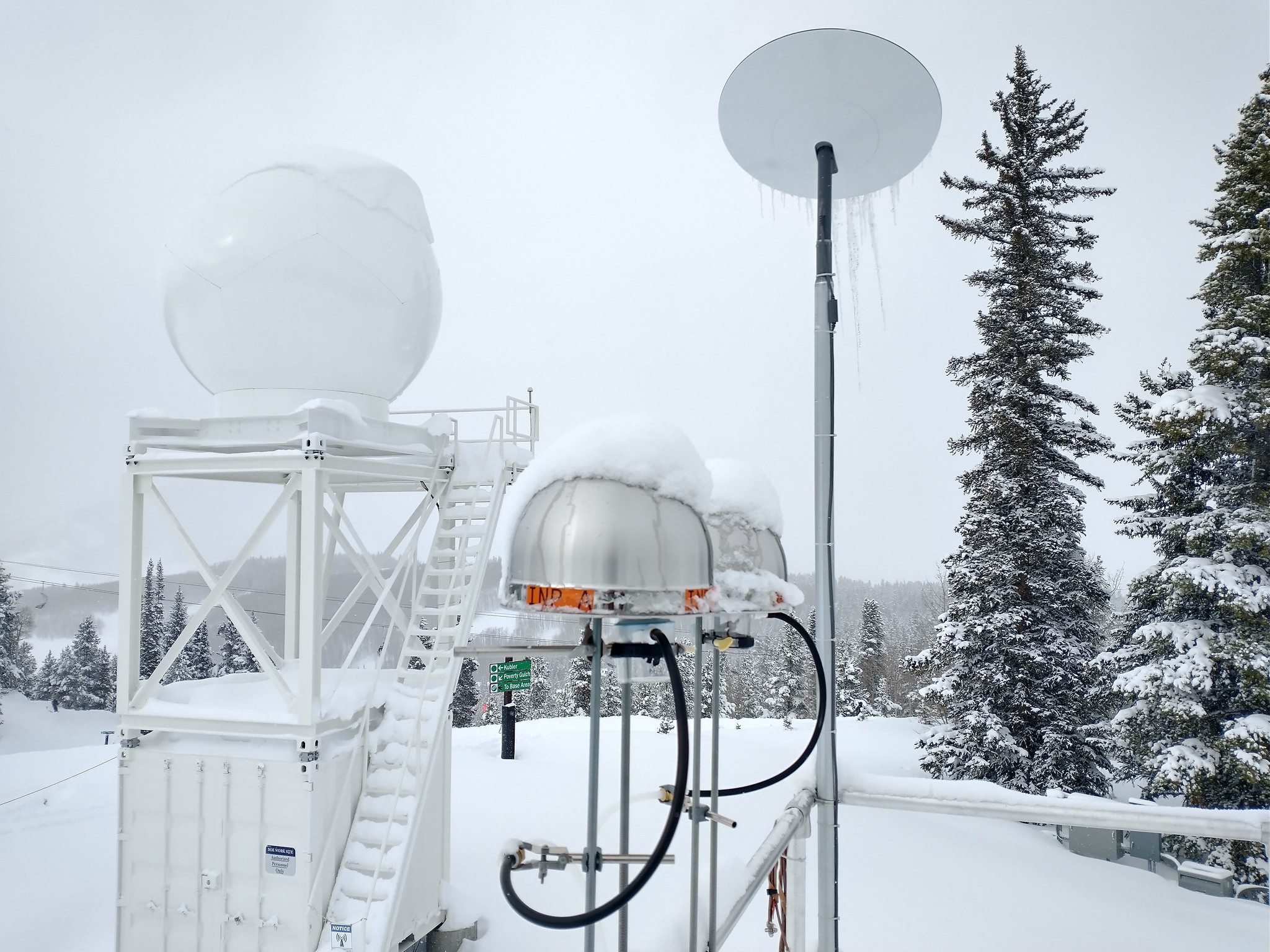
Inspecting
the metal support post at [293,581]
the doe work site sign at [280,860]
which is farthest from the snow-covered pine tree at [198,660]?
the doe work site sign at [280,860]

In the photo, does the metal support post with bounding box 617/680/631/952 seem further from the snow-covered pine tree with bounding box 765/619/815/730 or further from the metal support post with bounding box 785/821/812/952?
the snow-covered pine tree with bounding box 765/619/815/730

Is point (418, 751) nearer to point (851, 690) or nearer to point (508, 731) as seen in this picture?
point (508, 731)

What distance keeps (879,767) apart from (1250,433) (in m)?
6.15

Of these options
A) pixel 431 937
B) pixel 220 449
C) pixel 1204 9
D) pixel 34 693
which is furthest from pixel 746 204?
pixel 34 693

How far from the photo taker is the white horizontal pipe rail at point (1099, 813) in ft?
7.15

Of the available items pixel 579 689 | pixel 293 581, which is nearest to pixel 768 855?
pixel 293 581

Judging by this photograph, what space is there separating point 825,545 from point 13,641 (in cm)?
2084

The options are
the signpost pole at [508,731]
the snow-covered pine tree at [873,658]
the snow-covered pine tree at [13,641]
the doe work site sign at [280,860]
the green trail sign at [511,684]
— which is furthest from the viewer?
the snow-covered pine tree at [873,658]

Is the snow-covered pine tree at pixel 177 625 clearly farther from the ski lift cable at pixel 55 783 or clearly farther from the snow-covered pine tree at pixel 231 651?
the ski lift cable at pixel 55 783

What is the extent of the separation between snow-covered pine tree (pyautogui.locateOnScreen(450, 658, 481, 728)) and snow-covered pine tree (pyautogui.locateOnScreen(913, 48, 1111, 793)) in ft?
52.7

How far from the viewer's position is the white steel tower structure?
488 centimetres

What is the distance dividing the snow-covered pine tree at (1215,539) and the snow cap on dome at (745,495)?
8421 mm

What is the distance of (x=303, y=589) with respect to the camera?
4930 mm

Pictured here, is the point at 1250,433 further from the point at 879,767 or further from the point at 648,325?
the point at 648,325
